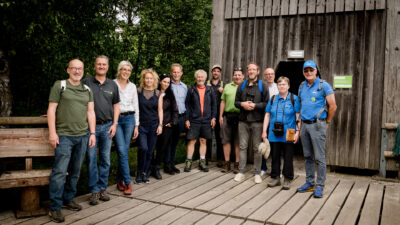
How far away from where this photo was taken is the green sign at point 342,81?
22.9ft

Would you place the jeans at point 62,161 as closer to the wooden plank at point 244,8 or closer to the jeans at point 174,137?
the jeans at point 174,137

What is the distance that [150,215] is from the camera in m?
4.38

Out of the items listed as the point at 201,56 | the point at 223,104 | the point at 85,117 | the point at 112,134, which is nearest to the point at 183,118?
the point at 223,104

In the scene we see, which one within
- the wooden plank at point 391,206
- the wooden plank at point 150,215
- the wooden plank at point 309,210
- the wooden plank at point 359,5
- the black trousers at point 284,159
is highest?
the wooden plank at point 359,5

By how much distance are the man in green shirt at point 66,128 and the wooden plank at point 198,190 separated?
4.79 feet

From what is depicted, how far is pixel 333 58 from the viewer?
7.14 meters

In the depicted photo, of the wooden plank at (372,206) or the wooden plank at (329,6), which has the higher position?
the wooden plank at (329,6)

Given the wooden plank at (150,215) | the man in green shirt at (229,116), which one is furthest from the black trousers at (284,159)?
the wooden plank at (150,215)

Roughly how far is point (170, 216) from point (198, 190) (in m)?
1.32

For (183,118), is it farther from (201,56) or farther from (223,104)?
(201,56)

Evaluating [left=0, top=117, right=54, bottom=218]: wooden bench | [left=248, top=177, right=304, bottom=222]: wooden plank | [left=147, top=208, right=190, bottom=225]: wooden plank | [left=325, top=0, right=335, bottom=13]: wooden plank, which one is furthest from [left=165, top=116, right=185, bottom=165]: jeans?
[left=325, top=0, right=335, bottom=13]: wooden plank

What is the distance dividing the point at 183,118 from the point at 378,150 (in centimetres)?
390

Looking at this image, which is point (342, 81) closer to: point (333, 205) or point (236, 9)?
point (236, 9)

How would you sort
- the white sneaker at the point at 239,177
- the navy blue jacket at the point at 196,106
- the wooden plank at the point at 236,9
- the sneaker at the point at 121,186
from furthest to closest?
the wooden plank at the point at 236,9, the navy blue jacket at the point at 196,106, the white sneaker at the point at 239,177, the sneaker at the point at 121,186
